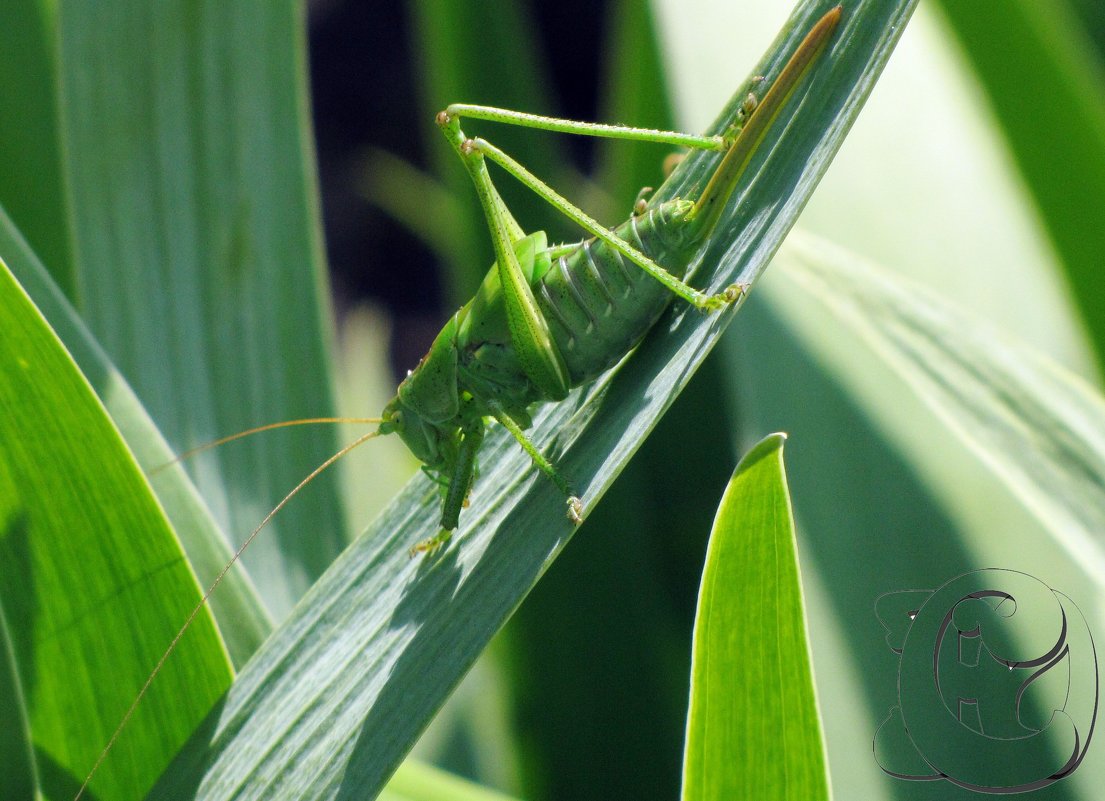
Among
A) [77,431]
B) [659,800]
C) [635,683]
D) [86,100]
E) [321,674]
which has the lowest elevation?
[659,800]

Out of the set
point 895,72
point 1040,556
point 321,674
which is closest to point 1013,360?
point 1040,556

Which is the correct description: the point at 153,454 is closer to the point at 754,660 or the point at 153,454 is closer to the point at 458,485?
the point at 458,485

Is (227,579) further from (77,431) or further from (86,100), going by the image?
(86,100)

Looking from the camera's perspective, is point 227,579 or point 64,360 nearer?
point 64,360

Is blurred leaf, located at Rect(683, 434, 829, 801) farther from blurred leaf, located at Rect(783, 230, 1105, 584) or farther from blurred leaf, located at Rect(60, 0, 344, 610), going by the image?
blurred leaf, located at Rect(60, 0, 344, 610)

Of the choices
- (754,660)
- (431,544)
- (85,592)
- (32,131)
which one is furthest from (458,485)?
(32,131)

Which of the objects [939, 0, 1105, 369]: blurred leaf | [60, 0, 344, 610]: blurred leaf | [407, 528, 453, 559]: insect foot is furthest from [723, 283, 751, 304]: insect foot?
[60, 0, 344, 610]: blurred leaf
